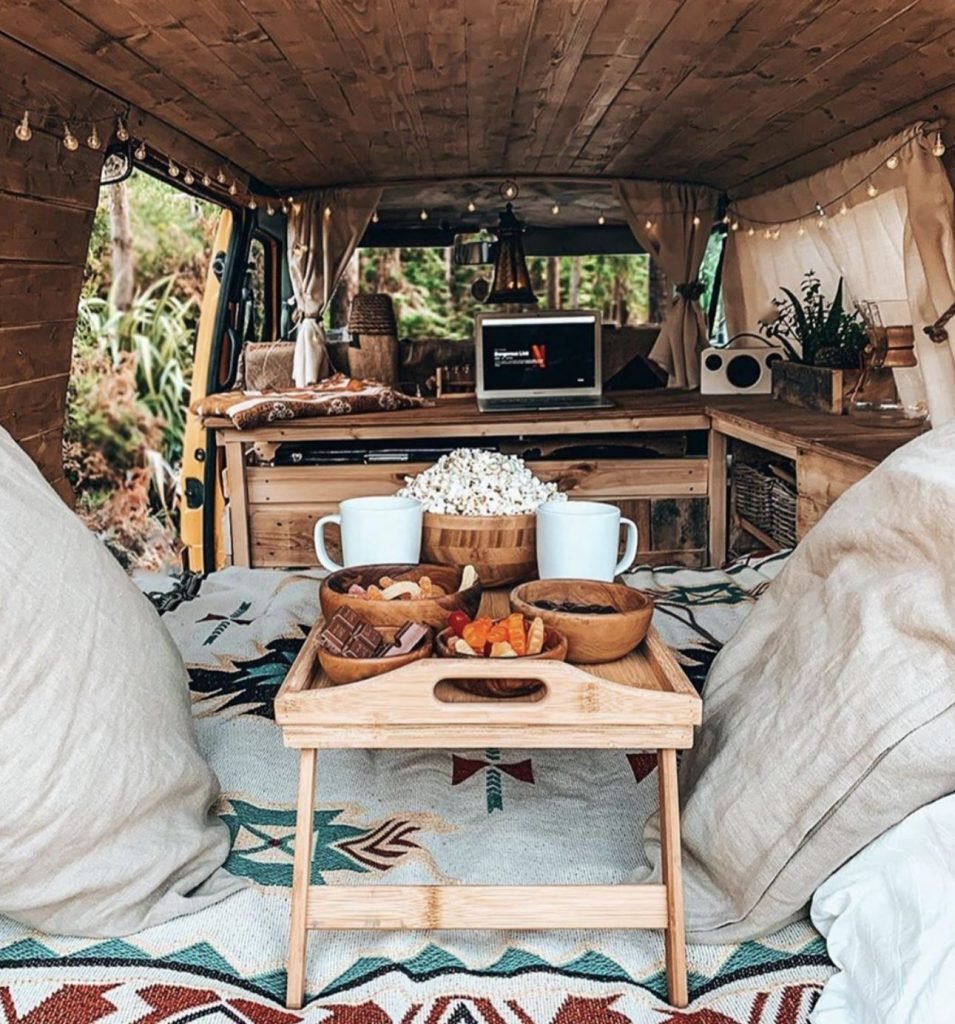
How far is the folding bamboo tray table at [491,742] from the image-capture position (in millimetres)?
1271

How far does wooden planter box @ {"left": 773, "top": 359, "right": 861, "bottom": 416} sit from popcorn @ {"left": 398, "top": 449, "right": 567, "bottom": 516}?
2.05 m

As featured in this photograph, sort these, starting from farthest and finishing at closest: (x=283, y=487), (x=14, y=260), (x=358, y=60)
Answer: (x=283, y=487) → (x=358, y=60) → (x=14, y=260)

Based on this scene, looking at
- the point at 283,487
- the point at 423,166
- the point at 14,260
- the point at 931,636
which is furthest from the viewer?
the point at 423,166

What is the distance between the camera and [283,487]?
4.29m

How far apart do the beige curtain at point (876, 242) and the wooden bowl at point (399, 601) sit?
2.23 meters

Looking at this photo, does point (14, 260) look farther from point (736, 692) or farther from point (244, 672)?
point (736, 692)

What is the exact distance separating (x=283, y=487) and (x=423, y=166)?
1.58m

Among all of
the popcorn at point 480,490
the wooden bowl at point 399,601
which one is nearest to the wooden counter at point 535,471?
the popcorn at point 480,490

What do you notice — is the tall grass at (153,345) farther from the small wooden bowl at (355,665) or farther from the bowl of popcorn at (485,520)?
the small wooden bowl at (355,665)

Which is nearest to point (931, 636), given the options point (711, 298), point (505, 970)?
point (505, 970)

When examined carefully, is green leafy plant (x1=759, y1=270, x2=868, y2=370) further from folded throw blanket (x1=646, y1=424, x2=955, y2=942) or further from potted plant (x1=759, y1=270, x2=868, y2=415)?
folded throw blanket (x1=646, y1=424, x2=955, y2=942)

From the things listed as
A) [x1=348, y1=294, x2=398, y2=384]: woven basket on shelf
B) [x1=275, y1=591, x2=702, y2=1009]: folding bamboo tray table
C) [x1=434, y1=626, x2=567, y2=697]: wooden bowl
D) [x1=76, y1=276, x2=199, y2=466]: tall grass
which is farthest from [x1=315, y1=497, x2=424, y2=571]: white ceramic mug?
[x1=76, y1=276, x2=199, y2=466]: tall grass

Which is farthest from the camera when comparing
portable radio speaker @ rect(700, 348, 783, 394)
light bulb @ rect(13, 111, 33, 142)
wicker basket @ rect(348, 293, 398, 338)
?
wicker basket @ rect(348, 293, 398, 338)

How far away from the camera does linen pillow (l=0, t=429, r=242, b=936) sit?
1.26 metres
